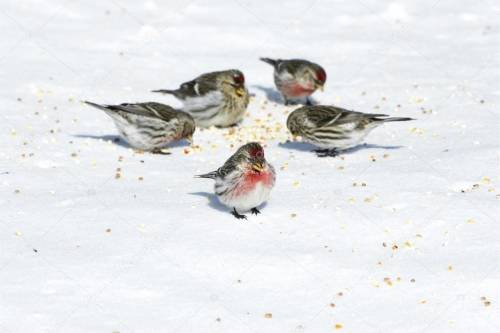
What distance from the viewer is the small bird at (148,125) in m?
8.83

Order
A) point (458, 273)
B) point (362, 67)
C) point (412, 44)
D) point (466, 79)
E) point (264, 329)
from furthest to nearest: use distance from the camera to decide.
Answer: point (412, 44) < point (362, 67) < point (466, 79) < point (458, 273) < point (264, 329)

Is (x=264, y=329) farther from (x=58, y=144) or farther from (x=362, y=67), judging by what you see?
(x=362, y=67)

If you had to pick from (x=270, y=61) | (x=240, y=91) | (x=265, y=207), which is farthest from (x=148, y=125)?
(x=270, y=61)

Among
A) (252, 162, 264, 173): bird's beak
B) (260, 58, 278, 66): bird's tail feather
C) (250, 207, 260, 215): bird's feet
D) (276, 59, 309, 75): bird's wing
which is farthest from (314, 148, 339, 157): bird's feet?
(260, 58, 278, 66): bird's tail feather

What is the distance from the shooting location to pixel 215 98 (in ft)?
33.2

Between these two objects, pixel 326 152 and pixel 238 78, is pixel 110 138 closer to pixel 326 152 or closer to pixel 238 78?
pixel 238 78

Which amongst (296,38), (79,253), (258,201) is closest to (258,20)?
(296,38)

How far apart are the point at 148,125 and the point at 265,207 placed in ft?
7.21

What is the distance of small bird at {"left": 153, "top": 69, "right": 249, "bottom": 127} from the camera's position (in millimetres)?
10070

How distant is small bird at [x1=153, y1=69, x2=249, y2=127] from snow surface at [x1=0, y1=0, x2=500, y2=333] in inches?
10.7

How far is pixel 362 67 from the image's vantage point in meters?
11.9

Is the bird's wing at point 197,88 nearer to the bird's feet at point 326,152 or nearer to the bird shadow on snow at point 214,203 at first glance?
the bird's feet at point 326,152

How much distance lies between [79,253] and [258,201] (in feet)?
5.06

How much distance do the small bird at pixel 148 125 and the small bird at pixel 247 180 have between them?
2.15m
